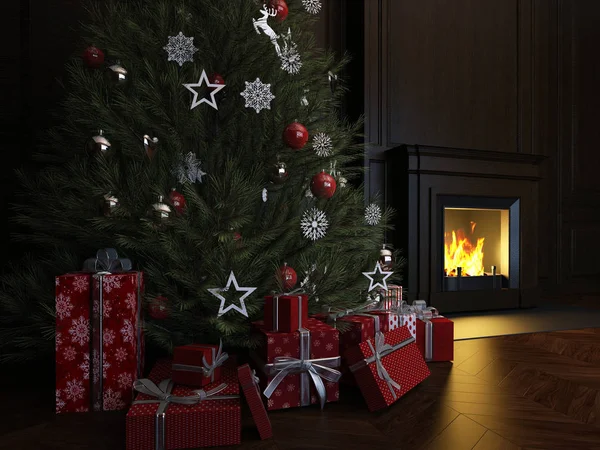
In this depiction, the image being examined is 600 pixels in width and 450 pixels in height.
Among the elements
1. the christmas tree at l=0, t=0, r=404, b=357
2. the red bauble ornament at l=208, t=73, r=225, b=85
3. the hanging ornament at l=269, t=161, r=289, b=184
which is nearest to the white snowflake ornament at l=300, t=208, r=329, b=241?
the christmas tree at l=0, t=0, r=404, b=357

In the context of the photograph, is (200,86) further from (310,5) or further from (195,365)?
(195,365)

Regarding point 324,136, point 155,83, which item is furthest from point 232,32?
point 324,136

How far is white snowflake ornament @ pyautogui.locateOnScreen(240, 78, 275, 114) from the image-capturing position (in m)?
1.82

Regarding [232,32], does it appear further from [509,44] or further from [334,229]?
[509,44]

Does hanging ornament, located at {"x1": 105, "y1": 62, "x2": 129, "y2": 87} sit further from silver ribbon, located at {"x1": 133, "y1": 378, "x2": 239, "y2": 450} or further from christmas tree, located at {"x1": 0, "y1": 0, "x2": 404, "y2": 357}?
silver ribbon, located at {"x1": 133, "y1": 378, "x2": 239, "y2": 450}

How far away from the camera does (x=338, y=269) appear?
1967 mm

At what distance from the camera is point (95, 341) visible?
1.49m

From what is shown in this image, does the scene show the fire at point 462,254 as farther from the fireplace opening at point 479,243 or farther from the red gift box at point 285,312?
the red gift box at point 285,312

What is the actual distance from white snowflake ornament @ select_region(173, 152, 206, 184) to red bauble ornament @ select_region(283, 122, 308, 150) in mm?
351

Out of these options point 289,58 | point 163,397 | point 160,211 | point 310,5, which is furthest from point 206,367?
point 310,5

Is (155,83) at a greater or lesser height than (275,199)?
greater

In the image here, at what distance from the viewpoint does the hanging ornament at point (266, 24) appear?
6.07 feet

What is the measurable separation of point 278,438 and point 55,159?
1.54 metres

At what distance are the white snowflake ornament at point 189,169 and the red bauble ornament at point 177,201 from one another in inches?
5.4
